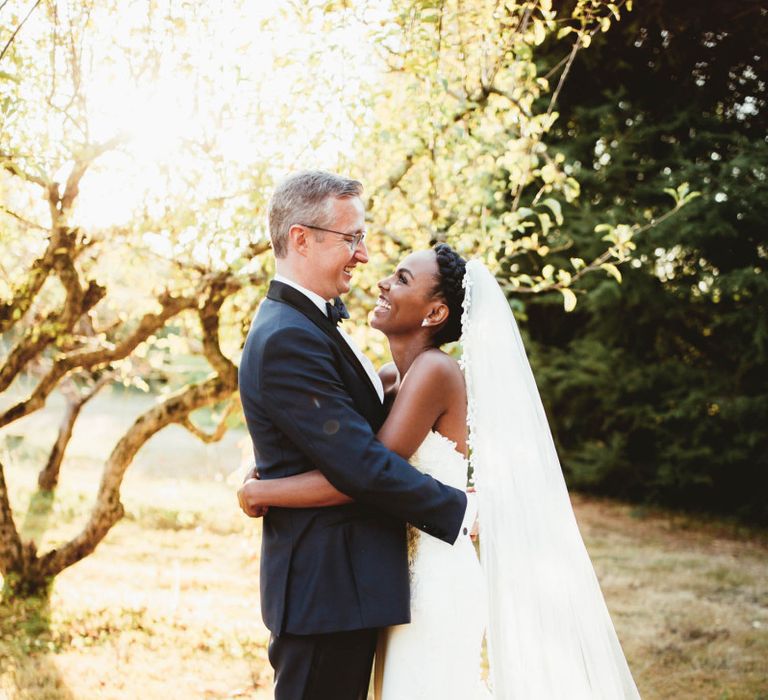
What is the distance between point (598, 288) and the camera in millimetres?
9109

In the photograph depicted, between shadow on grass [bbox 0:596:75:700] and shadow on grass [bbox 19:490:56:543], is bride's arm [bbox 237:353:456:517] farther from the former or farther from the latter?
shadow on grass [bbox 19:490:56:543]

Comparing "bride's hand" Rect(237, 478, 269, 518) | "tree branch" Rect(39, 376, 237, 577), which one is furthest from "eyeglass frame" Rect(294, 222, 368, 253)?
"tree branch" Rect(39, 376, 237, 577)

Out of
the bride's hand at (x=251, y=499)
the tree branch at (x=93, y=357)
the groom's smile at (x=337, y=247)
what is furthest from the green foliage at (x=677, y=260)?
the bride's hand at (x=251, y=499)

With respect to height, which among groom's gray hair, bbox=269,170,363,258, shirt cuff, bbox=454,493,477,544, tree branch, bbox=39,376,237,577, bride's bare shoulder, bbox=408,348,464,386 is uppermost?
groom's gray hair, bbox=269,170,363,258

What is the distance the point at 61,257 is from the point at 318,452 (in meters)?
3.29

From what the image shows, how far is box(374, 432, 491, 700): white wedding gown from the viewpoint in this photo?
231cm

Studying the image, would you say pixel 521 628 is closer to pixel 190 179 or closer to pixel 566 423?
pixel 190 179

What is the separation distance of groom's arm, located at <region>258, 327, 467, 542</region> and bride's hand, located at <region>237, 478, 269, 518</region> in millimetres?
199

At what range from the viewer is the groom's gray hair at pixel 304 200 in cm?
229

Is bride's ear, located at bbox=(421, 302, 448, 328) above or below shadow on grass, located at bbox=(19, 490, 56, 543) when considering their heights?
above

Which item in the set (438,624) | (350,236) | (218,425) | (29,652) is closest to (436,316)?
(350,236)

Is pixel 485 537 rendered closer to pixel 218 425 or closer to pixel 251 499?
pixel 251 499

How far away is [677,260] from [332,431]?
27.2 ft

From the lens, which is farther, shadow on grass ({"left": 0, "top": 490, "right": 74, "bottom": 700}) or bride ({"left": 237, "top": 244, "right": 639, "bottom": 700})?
shadow on grass ({"left": 0, "top": 490, "right": 74, "bottom": 700})
